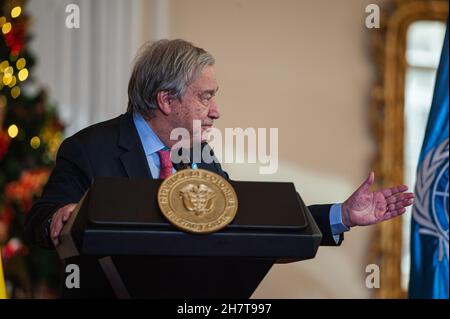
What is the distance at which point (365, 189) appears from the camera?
2.81 metres

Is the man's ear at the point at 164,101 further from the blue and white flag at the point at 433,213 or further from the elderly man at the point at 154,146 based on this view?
the blue and white flag at the point at 433,213

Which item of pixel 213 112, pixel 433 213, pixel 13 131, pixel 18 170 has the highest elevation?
pixel 213 112

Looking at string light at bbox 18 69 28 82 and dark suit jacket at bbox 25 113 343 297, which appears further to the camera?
string light at bbox 18 69 28 82

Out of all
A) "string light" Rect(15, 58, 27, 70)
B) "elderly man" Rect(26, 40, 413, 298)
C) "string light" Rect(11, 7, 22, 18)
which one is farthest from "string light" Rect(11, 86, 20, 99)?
"elderly man" Rect(26, 40, 413, 298)

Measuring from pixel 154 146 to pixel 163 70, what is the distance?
30 cm

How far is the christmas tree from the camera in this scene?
204 inches

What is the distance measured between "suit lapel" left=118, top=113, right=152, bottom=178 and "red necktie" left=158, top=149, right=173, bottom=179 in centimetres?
7

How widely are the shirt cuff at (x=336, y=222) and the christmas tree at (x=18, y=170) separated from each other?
8.74 ft

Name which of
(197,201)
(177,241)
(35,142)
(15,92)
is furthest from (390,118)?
(177,241)

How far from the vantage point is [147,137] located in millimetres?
3090

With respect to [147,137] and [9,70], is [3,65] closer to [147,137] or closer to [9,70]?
[9,70]

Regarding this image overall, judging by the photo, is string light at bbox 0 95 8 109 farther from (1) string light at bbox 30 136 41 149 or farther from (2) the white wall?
(2) the white wall
